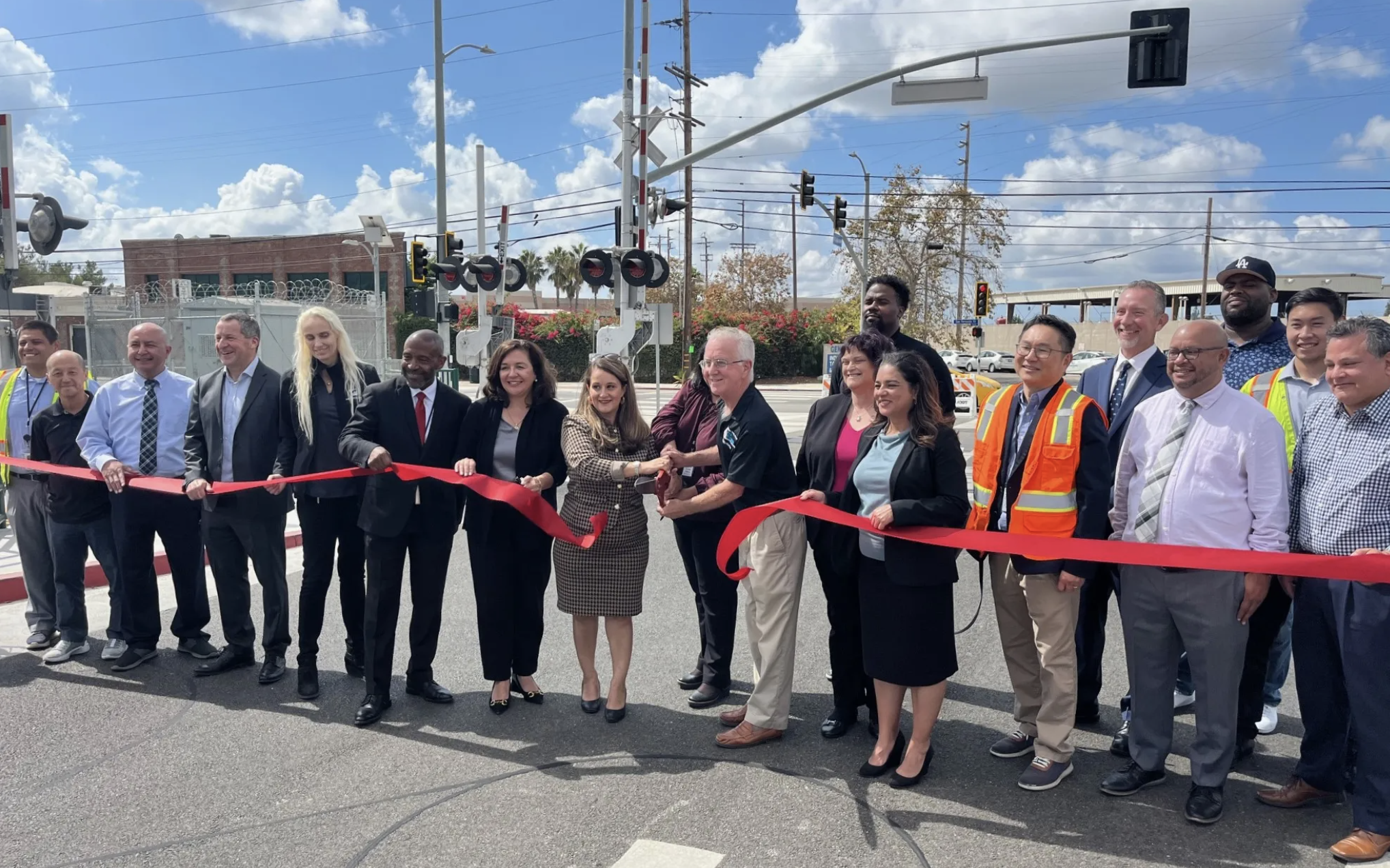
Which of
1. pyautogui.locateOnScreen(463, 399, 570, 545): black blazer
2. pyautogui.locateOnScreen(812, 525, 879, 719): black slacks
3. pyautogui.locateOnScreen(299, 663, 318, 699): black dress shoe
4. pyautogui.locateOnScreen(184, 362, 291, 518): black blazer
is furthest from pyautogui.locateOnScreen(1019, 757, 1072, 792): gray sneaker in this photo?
pyautogui.locateOnScreen(184, 362, 291, 518): black blazer

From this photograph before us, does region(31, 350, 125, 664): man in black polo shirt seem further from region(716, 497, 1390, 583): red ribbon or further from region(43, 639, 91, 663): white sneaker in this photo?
region(716, 497, 1390, 583): red ribbon

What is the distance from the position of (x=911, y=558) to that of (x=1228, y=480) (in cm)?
127

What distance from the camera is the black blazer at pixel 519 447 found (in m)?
5.07

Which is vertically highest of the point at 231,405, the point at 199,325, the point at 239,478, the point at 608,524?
the point at 199,325

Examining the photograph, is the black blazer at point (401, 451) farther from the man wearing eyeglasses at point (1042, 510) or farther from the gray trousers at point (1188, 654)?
the gray trousers at point (1188, 654)

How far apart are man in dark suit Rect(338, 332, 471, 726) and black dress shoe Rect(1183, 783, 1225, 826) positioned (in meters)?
3.57

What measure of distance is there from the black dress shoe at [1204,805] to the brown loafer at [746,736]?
1.77m

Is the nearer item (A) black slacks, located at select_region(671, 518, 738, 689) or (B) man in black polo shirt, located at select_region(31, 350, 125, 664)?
(A) black slacks, located at select_region(671, 518, 738, 689)

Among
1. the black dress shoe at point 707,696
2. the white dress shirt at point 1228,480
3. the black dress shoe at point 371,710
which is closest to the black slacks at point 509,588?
the black dress shoe at point 371,710

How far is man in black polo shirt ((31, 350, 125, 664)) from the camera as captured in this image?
593cm

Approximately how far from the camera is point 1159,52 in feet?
40.9

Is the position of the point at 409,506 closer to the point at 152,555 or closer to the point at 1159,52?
the point at 152,555

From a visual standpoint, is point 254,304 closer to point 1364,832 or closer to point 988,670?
point 988,670

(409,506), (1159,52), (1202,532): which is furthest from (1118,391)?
(1159,52)
